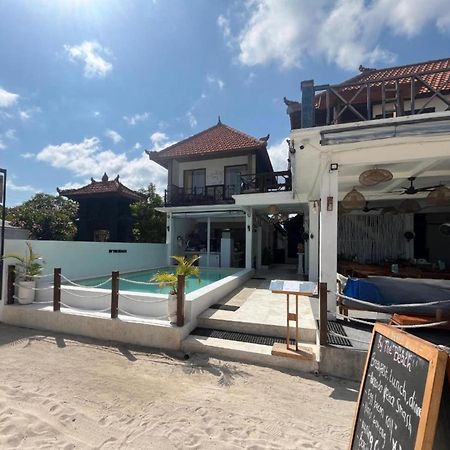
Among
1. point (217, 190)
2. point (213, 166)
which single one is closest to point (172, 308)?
point (217, 190)

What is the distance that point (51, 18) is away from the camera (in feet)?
21.6

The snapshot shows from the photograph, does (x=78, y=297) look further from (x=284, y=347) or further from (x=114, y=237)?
(x=114, y=237)

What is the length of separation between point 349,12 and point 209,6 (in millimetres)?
3528

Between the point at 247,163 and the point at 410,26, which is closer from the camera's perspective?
the point at 410,26

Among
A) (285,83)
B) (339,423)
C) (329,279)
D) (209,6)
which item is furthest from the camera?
(285,83)

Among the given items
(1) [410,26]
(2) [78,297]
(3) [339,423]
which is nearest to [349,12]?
(1) [410,26]

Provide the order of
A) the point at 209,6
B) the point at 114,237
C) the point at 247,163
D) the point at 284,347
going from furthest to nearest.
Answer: the point at 114,237
the point at 247,163
the point at 209,6
the point at 284,347

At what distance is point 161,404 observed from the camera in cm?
327

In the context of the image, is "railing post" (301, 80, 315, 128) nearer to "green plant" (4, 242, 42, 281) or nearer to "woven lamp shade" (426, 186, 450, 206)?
"woven lamp shade" (426, 186, 450, 206)

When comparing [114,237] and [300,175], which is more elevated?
[300,175]

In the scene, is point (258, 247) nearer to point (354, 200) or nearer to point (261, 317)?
point (354, 200)

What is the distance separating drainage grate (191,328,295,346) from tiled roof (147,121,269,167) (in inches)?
448

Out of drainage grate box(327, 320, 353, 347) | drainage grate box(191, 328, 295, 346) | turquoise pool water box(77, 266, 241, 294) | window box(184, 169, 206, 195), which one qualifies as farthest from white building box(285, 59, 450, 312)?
window box(184, 169, 206, 195)

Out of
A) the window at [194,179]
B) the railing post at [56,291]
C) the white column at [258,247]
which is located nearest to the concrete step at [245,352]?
the railing post at [56,291]
